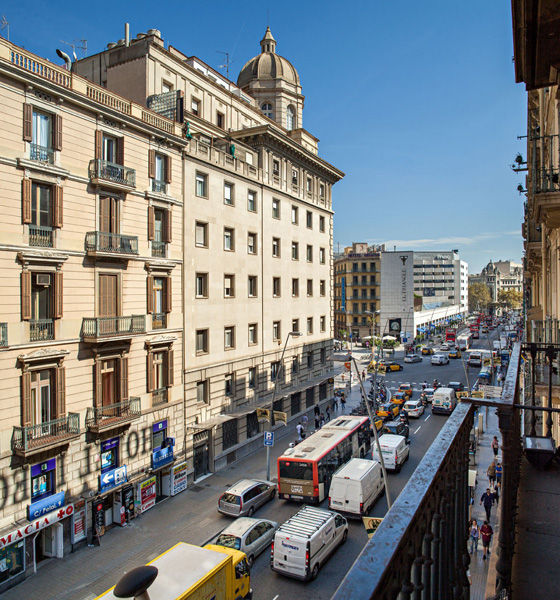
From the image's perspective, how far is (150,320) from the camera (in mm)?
24156

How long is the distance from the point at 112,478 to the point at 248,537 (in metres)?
7.07

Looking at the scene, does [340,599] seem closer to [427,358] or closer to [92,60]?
[92,60]

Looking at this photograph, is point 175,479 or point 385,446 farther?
point 385,446

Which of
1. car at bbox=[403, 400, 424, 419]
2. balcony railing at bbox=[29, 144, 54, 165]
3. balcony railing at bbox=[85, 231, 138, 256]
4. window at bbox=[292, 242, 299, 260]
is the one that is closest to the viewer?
Answer: balcony railing at bbox=[29, 144, 54, 165]

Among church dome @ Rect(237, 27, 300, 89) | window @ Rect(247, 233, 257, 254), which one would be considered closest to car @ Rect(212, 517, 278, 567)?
window @ Rect(247, 233, 257, 254)

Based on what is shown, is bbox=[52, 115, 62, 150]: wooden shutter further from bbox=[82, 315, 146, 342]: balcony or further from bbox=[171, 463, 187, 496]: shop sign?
bbox=[171, 463, 187, 496]: shop sign

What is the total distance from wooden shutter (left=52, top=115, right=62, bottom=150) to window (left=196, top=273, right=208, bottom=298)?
10843 millimetres

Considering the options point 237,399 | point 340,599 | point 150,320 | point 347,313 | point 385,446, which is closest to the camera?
point 340,599

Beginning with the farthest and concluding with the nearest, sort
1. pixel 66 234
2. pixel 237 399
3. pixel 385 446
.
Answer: pixel 237 399
pixel 385 446
pixel 66 234

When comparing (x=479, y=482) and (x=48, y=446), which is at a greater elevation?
(x=48, y=446)

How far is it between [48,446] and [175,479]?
856cm

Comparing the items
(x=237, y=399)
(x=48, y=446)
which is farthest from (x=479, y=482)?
(x=48, y=446)

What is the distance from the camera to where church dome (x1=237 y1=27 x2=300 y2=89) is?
153 feet

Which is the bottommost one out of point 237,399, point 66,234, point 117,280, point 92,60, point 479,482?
point 479,482
